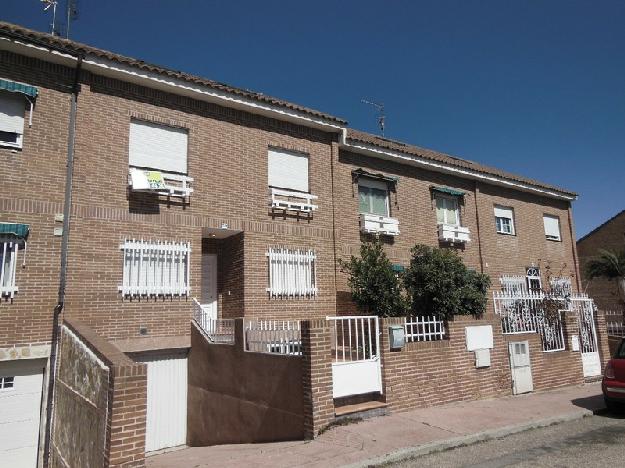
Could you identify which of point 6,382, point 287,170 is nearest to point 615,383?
point 287,170

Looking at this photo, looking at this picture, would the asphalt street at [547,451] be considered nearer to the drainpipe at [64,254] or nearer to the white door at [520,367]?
the white door at [520,367]

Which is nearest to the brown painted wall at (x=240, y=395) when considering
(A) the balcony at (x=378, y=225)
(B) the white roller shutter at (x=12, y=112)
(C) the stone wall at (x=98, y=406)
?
(C) the stone wall at (x=98, y=406)

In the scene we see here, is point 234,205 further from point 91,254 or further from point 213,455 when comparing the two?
point 213,455

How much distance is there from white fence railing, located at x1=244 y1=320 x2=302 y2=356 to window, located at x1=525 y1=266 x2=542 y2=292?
512 inches

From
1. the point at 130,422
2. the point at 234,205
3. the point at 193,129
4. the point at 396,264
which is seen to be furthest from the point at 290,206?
the point at 130,422

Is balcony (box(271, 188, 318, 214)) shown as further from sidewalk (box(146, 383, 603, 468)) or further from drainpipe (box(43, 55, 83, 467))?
sidewalk (box(146, 383, 603, 468))

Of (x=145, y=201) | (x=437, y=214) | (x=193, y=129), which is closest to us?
(x=145, y=201)

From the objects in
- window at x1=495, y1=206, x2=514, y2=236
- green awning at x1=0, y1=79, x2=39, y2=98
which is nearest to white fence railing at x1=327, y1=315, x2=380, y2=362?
green awning at x1=0, y1=79, x2=39, y2=98

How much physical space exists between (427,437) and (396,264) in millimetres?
A: 7421

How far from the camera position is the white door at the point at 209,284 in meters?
11.8

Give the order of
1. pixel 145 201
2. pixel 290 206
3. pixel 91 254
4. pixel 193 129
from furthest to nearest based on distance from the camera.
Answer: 1. pixel 290 206
2. pixel 193 129
3. pixel 145 201
4. pixel 91 254

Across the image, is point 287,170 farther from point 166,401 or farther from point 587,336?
point 587,336

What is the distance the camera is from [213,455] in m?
7.32

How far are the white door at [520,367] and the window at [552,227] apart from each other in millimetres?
10126
